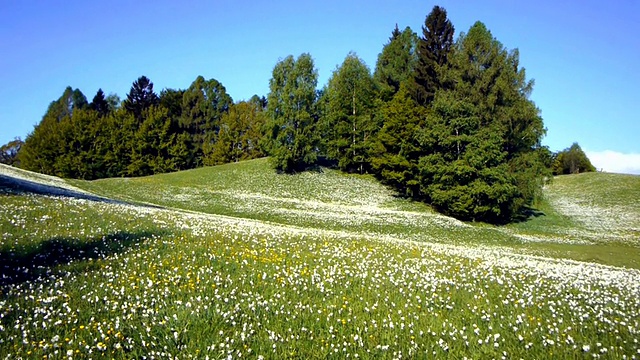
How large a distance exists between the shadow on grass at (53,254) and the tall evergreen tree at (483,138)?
3830 centimetres

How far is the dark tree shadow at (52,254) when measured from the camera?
10578 millimetres

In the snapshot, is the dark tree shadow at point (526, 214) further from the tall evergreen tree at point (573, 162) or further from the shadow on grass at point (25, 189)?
the tall evergreen tree at point (573, 162)

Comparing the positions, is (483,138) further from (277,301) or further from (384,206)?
(277,301)

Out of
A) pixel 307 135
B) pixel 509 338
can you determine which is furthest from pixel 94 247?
pixel 307 135

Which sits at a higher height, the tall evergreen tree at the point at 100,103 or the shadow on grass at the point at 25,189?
the tall evergreen tree at the point at 100,103

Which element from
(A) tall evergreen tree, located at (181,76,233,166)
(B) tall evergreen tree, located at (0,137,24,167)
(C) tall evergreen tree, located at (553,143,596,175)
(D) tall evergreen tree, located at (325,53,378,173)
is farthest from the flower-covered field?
(B) tall evergreen tree, located at (0,137,24,167)

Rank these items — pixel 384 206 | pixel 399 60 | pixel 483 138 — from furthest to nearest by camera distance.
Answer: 1. pixel 399 60
2. pixel 384 206
3. pixel 483 138

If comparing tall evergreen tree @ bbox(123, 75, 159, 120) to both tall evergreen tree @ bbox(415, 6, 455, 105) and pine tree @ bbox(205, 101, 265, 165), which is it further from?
tall evergreen tree @ bbox(415, 6, 455, 105)

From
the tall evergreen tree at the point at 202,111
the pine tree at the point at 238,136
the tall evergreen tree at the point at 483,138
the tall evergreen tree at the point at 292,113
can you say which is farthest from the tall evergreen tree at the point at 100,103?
the tall evergreen tree at the point at 483,138

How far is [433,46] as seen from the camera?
63.4 metres

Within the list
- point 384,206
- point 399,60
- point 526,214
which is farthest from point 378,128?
point 526,214

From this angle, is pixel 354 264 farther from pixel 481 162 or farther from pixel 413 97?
pixel 413 97

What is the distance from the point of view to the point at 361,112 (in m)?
67.8

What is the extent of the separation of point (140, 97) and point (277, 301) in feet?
341
